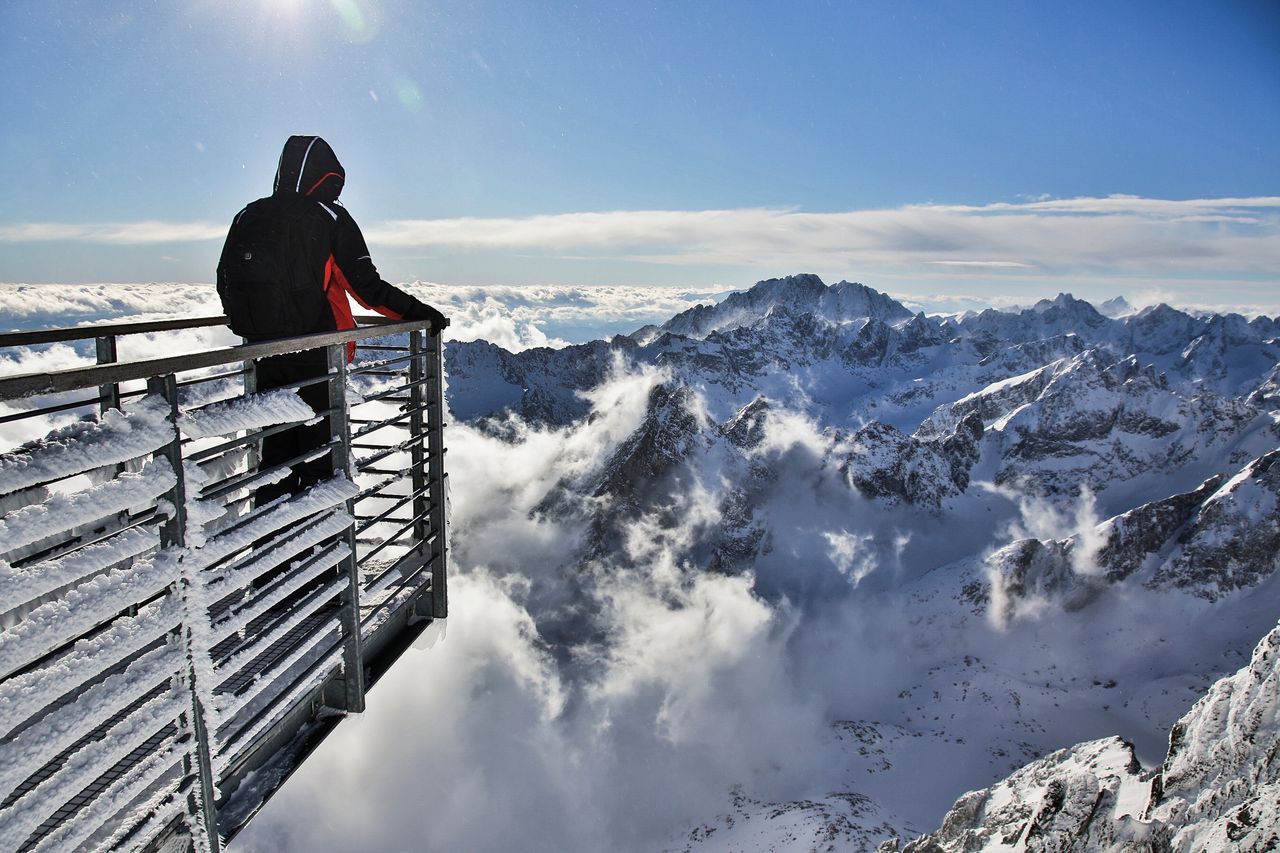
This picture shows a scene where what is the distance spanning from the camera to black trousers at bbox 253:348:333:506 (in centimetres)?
510

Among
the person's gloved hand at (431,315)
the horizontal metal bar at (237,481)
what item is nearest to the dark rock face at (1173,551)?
the person's gloved hand at (431,315)

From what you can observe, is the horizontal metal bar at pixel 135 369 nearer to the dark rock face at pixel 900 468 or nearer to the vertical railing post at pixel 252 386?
the vertical railing post at pixel 252 386

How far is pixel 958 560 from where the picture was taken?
12581 cm

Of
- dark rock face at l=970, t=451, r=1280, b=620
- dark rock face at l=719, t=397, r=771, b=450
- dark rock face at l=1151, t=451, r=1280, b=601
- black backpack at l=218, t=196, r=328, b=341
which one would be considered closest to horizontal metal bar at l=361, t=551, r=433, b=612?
black backpack at l=218, t=196, r=328, b=341

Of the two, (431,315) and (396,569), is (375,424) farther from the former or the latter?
(396,569)

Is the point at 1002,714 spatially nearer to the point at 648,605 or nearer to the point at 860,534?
the point at 860,534

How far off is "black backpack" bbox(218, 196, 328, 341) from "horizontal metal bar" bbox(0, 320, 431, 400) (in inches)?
68.3

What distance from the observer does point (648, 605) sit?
128500 millimetres

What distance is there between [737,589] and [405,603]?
125 m

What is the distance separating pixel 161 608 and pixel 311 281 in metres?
3.25

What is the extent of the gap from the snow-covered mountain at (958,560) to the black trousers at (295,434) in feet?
118

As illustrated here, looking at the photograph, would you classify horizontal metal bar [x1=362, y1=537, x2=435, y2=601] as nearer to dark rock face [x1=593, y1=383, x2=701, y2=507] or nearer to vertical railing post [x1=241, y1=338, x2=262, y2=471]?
vertical railing post [x1=241, y1=338, x2=262, y2=471]

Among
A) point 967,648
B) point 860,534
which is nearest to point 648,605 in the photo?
point 860,534

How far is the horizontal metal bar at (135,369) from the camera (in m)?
2.12
